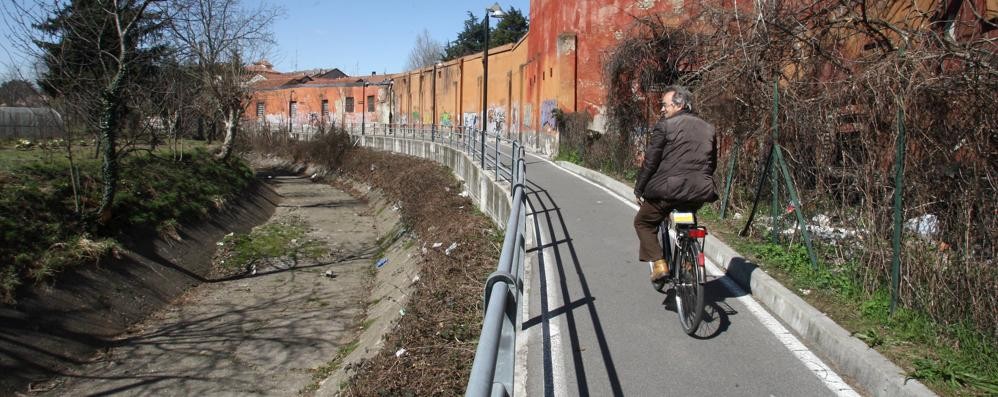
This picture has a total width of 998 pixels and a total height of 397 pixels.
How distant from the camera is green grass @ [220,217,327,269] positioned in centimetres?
1750

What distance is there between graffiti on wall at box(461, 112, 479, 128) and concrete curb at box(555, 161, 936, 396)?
36.5 m

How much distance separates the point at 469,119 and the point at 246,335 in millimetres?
33959

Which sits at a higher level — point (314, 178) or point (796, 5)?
point (796, 5)

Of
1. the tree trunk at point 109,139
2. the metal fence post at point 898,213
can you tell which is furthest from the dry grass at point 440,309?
the tree trunk at point 109,139

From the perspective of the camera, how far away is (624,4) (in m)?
24.8

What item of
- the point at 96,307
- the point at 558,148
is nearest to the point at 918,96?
the point at 96,307

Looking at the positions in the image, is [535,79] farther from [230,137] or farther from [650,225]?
[650,225]

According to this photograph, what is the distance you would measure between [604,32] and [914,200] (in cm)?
2086

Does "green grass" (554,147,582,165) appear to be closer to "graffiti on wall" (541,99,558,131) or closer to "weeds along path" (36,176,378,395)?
"graffiti on wall" (541,99,558,131)

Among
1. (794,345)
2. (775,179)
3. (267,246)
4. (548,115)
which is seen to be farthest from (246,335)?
(548,115)

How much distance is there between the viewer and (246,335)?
12016mm

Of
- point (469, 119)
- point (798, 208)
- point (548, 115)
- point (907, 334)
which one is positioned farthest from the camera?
point (469, 119)

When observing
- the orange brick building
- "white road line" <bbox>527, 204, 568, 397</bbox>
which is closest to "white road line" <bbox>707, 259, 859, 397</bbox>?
"white road line" <bbox>527, 204, 568, 397</bbox>

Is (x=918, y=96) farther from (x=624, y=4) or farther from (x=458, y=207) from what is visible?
(x=624, y=4)
